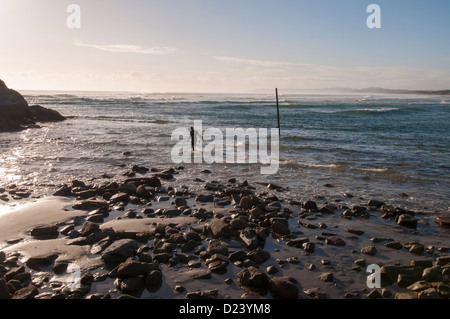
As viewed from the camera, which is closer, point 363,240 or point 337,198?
point 363,240

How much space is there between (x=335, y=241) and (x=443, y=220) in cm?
354

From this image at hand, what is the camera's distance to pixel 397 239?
317 inches

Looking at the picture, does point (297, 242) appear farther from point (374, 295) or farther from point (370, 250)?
point (374, 295)

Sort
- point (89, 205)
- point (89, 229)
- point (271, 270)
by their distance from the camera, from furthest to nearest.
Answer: point (89, 205) → point (89, 229) → point (271, 270)

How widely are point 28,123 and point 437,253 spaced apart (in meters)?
33.0

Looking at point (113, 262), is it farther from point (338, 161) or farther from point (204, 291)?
point (338, 161)

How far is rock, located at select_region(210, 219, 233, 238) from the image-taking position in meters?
7.84

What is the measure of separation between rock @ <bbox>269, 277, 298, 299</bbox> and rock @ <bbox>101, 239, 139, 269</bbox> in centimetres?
297

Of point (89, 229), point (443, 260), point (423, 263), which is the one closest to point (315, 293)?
point (423, 263)

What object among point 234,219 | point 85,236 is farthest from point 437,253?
point 85,236

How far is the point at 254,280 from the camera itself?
19.2ft

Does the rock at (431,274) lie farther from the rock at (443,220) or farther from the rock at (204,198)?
the rock at (204,198)

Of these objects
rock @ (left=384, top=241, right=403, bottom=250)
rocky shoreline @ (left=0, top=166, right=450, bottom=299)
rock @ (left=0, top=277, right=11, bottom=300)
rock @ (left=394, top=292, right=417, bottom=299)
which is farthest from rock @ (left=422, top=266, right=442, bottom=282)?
rock @ (left=0, top=277, right=11, bottom=300)

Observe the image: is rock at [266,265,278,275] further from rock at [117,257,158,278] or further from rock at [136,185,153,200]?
rock at [136,185,153,200]
